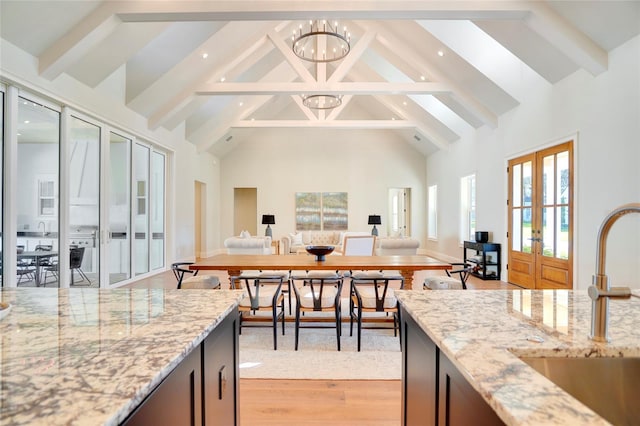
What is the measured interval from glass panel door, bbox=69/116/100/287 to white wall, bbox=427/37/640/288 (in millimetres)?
6301

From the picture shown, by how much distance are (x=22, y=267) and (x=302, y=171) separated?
7.42 meters

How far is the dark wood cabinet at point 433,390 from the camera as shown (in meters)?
0.83

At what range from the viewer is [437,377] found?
1.06 metres

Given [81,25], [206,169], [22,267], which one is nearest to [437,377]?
[22,267]

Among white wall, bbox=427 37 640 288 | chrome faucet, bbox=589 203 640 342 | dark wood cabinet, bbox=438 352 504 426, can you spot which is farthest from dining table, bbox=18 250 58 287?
white wall, bbox=427 37 640 288

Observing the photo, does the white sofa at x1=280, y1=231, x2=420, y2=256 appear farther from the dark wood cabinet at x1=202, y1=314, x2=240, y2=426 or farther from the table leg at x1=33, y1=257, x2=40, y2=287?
the dark wood cabinet at x1=202, y1=314, x2=240, y2=426

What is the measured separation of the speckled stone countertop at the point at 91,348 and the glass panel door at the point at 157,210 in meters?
5.46

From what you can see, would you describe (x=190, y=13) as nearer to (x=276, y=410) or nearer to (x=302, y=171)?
(x=276, y=410)

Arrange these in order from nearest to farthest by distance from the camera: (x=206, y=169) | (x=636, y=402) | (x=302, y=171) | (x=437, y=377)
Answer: (x=636, y=402) < (x=437, y=377) < (x=206, y=169) < (x=302, y=171)

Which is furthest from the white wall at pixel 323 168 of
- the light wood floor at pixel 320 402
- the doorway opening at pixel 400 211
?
the light wood floor at pixel 320 402

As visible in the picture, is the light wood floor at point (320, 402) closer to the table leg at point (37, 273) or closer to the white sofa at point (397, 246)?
the table leg at point (37, 273)

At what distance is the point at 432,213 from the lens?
1002 centimetres

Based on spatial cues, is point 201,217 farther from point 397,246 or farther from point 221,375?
point 221,375

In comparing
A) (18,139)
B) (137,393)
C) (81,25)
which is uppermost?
(81,25)
